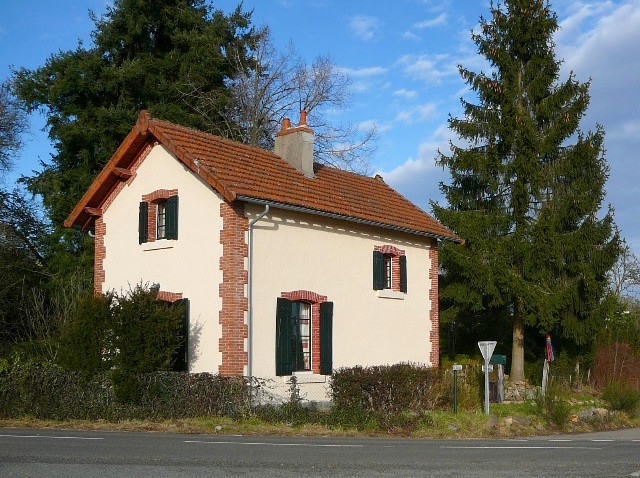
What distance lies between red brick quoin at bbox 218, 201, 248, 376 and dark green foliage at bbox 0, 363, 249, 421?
57cm

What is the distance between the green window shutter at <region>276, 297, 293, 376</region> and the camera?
18969 mm

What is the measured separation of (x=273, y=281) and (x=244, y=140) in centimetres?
1716

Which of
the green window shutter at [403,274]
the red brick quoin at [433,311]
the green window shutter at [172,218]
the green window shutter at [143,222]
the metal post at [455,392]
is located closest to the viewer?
the metal post at [455,392]

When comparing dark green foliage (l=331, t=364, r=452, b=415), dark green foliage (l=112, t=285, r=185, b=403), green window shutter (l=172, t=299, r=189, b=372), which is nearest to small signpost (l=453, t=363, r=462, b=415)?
dark green foliage (l=331, t=364, r=452, b=415)

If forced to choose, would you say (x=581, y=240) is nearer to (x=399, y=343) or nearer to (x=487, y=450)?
(x=399, y=343)

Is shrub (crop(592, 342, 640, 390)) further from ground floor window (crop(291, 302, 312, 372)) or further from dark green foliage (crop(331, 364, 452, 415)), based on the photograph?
dark green foliage (crop(331, 364, 452, 415))

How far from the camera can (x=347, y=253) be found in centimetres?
2145

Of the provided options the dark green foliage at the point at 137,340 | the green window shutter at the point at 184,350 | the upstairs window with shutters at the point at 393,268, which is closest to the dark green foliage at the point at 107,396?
the dark green foliage at the point at 137,340

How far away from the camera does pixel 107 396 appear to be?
17562mm

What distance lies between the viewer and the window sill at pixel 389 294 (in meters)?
22.3

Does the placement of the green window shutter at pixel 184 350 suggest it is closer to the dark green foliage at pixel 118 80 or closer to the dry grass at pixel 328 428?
the dry grass at pixel 328 428

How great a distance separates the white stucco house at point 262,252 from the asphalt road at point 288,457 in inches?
155

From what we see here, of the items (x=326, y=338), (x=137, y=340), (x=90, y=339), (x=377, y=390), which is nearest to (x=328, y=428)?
(x=377, y=390)

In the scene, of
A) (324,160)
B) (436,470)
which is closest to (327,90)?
(324,160)
